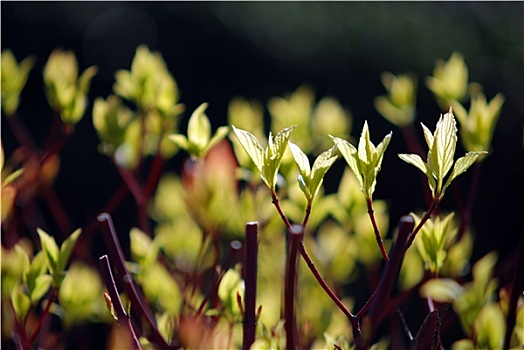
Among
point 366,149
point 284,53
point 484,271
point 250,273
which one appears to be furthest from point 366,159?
point 284,53

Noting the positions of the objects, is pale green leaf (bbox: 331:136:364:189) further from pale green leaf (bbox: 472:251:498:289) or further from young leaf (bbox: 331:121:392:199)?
pale green leaf (bbox: 472:251:498:289)

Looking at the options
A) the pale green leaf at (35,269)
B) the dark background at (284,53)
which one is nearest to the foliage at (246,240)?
the pale green leaf at (35,269)

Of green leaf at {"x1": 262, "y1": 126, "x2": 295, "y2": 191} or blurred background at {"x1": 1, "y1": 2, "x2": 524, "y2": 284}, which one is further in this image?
blurred background at {"x1": 1, "y1": 2, "x2": 524, "y2": 284}

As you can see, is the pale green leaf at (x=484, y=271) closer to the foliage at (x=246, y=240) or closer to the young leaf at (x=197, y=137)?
the foliage at (x=246, y=240)

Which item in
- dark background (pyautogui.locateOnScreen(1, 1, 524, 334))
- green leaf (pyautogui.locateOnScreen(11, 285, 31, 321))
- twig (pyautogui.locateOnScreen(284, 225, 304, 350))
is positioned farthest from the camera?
dark background (pyautogui.locateOnScreen(1, 1, 524, 334))

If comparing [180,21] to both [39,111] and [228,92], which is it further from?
[39,111]

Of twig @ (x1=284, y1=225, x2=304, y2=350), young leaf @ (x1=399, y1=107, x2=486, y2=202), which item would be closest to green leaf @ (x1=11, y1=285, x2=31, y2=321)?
twig @ (x1=284, y1=225, x2=304, y2=350)
